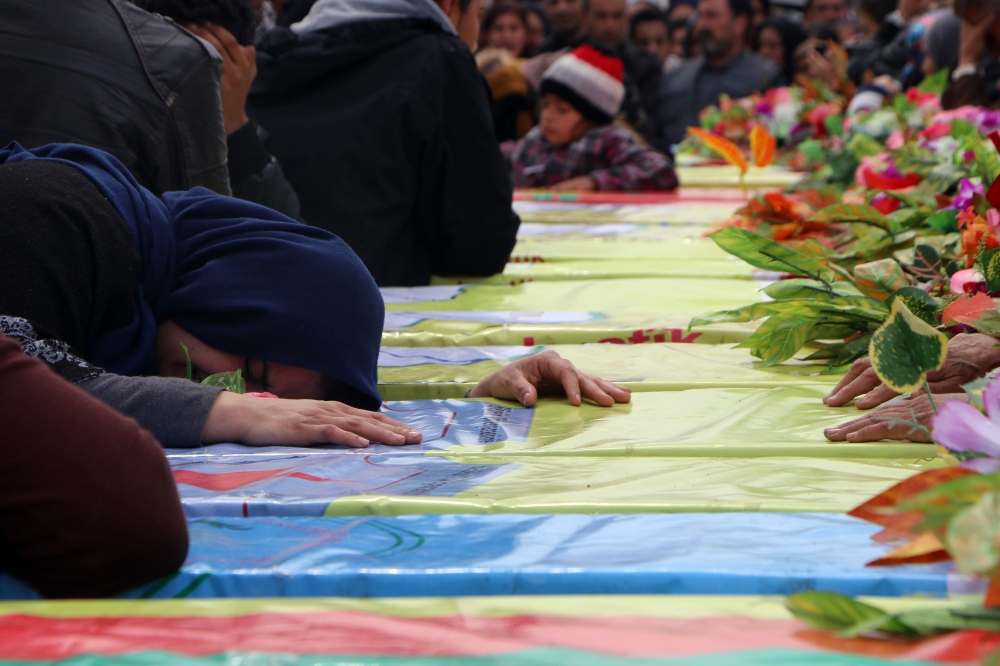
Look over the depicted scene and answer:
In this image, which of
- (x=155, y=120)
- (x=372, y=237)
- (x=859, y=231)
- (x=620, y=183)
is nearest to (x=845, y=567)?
(x=155, y=120)

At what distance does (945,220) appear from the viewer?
194cm

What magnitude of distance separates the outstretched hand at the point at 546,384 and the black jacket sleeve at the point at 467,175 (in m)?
1.00

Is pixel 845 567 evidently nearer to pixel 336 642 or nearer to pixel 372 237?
pixel 336 642

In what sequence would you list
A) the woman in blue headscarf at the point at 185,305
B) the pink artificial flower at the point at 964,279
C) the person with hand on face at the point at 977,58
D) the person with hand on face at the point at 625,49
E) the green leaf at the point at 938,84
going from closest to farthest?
the woman in blue headscarf at the point at 185,305 → the pink artificial flower at the point at 964,279 → the person with hand on face at the point at 977,58 → the green leaf at the point at 938,84 → the person with hand on face at the point at 625,49

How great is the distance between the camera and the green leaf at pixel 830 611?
71 cm

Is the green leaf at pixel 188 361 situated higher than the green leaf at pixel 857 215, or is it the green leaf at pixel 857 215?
the green leaf at pixel 857 215

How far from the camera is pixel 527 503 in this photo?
3.28ft

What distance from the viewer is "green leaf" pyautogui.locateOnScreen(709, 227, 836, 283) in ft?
5.18

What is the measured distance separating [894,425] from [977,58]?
3.17 meters

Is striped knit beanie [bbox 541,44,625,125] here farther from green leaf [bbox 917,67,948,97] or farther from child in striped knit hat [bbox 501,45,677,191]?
green leaf [bbox 917,67,948,97]

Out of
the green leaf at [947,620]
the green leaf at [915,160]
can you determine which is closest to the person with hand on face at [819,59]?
the green leaf at [915,160]

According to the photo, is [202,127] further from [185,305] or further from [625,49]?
[625,49]

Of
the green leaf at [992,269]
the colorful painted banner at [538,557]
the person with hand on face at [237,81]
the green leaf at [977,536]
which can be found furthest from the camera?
the person with hand on face at [237,81]

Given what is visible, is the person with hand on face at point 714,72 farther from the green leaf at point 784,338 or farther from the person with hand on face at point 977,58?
the green leaf at point 784,338
